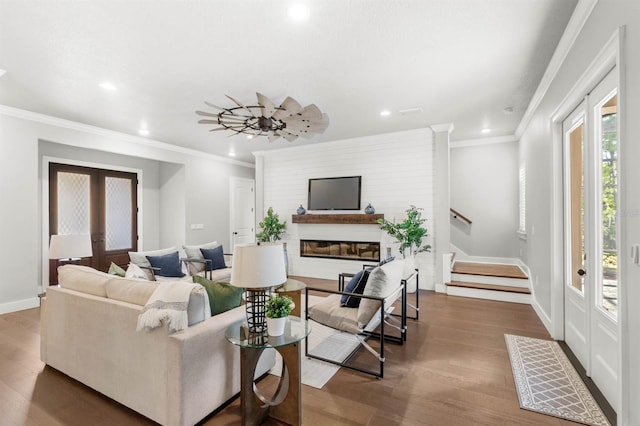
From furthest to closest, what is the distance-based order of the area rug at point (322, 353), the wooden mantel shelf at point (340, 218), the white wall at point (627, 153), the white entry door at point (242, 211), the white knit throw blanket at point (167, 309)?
the white entry door at point (242, 211)
the wooden mantel shelf at point (340, 218)
the area rug at point (322, 353)
the white knit throw blanket at point (167, 309)
the white wall at point (627, 153)

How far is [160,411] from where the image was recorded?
190 cm

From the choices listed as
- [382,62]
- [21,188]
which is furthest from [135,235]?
[382,62]

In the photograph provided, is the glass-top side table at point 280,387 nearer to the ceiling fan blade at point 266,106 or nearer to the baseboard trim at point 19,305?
the ceiling fan blade at point 266,106

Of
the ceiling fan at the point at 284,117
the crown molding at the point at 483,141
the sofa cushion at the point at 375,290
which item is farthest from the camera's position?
the crown molding at the point at 483,141

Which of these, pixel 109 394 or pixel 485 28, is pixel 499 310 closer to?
pixel 485 28

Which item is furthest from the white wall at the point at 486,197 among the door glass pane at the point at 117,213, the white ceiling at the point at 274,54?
the door glass pane at the point at 117,213

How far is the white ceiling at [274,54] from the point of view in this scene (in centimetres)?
226

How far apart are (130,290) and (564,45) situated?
Result: 13.1ft

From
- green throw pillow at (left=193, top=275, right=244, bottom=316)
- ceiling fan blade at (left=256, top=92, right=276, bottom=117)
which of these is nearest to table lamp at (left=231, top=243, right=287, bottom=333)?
green throw pillow at (left=193, top=275, right=244, bottom=316)

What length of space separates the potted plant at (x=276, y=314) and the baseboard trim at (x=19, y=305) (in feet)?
15.0

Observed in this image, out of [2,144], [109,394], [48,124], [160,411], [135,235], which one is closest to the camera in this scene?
[160,411]

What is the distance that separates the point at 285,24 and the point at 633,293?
9.28 ft

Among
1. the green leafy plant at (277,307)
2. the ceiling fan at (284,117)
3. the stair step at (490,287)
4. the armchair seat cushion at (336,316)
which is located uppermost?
the ceiling fan at (284,117)

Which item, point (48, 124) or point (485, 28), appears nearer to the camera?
point (485, 28)
